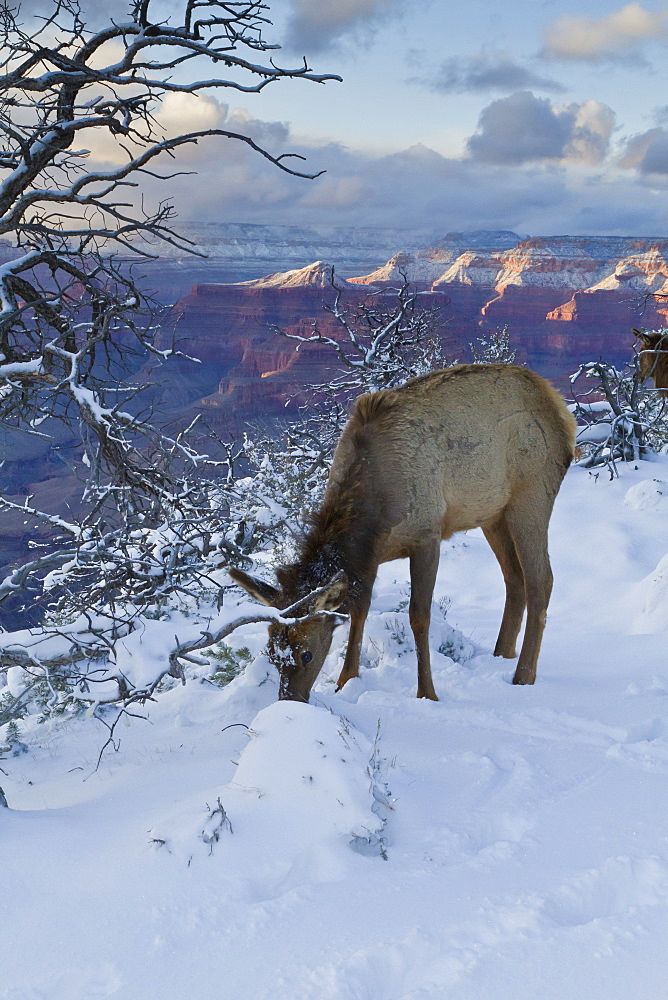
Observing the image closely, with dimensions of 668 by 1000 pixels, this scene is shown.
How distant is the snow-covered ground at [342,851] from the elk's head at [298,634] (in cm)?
29

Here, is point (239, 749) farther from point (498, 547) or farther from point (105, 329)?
point (498, 547)

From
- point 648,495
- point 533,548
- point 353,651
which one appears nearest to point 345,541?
point 353,651

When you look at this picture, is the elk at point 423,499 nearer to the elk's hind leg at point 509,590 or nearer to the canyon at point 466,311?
the elk's hind leg at point 509,590

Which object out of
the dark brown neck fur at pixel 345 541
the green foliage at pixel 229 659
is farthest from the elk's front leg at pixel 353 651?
the green foliage at pixel 229 659

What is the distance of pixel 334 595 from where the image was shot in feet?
15.3

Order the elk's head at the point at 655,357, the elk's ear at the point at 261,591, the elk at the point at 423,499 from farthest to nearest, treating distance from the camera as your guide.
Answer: the elk's head at the point at 655,357
the elk at the point at 423,499
the elk's ear at the point at 261,591

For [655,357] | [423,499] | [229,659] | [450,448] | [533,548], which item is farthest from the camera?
[655,357]

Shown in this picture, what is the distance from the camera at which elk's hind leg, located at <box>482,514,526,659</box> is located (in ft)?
21.4

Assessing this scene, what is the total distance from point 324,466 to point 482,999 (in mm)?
12121

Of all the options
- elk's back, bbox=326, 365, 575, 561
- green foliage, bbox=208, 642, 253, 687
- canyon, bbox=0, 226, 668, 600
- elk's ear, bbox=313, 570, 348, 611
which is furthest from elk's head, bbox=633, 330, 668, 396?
canyon, bbox=0, 226, 668, 600

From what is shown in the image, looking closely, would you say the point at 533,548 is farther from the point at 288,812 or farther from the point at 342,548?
the point at 288,812

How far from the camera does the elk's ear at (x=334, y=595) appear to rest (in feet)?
15.1

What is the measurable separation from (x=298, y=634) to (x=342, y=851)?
198 cm

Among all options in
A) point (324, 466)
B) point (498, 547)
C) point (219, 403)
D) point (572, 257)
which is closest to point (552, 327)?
point (572, 257)
